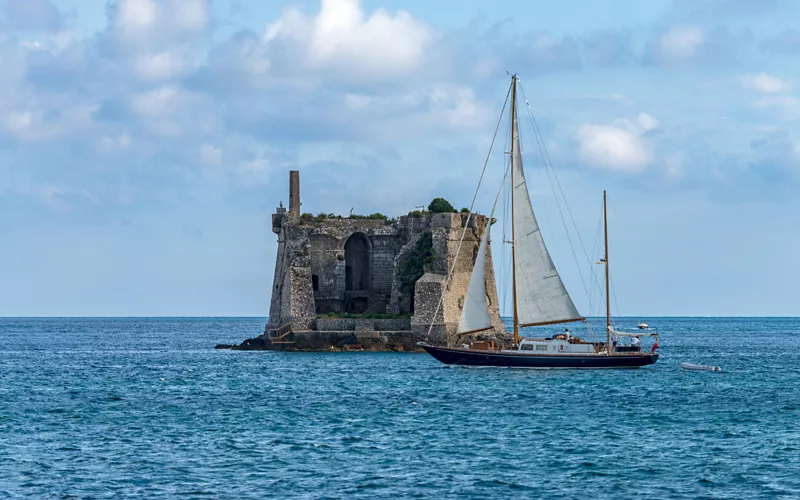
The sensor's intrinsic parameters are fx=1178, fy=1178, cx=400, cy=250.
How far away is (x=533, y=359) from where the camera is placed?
160 ft

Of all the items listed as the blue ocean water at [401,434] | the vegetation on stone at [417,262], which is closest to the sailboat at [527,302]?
the blue ocean water at [401,434]

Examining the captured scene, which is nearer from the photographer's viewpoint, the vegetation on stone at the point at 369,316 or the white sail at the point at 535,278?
the white sail at the point at 535,278

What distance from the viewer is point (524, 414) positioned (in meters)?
35.9

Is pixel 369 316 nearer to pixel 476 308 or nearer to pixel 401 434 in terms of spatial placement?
pixel 476 308

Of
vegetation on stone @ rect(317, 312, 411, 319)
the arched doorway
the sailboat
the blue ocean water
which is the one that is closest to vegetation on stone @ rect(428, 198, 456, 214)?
the arched doorway

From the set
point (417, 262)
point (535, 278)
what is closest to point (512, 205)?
point (535, 278)

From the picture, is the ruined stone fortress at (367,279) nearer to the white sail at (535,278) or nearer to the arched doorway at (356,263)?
the arched doorway at (356,263)

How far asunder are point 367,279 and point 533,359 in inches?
1001

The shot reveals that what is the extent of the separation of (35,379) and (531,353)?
71.6 ft

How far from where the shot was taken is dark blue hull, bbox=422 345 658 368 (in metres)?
48.8

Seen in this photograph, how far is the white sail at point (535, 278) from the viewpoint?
48.6m

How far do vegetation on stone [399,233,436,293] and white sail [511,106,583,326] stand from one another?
17.2 metres

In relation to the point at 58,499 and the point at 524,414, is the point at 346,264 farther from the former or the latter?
the point at 58,499

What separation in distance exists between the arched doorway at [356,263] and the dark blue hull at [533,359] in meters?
21.6
